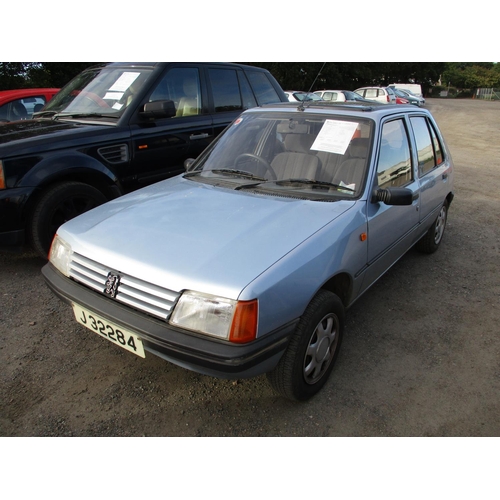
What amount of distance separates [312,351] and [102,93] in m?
3.83

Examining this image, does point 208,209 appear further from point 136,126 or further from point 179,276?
point 136,126

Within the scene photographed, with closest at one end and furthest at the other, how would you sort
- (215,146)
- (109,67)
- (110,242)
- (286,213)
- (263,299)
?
(263,299) < (110,242) < (286,213) < (215,146) < (109,67)

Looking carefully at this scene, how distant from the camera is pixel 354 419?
2312 mm

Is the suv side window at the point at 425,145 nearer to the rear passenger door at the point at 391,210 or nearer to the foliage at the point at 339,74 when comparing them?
the rear passenger door at the point at 391,210

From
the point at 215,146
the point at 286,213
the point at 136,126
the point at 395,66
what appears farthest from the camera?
the point at 395,66

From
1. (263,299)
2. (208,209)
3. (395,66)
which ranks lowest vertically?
(263,299)

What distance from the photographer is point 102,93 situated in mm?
4566

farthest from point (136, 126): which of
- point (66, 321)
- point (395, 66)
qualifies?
point (395, 66)

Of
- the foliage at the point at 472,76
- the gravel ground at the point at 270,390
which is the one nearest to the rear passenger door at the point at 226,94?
the gravel ground at the point at 270,390

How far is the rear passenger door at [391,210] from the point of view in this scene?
2.83m

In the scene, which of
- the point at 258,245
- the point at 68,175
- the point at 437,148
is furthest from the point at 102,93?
the point at 437,148

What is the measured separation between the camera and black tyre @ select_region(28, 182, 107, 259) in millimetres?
3678

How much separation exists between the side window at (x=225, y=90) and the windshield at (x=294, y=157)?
196cm

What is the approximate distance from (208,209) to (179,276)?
0.74 metres
